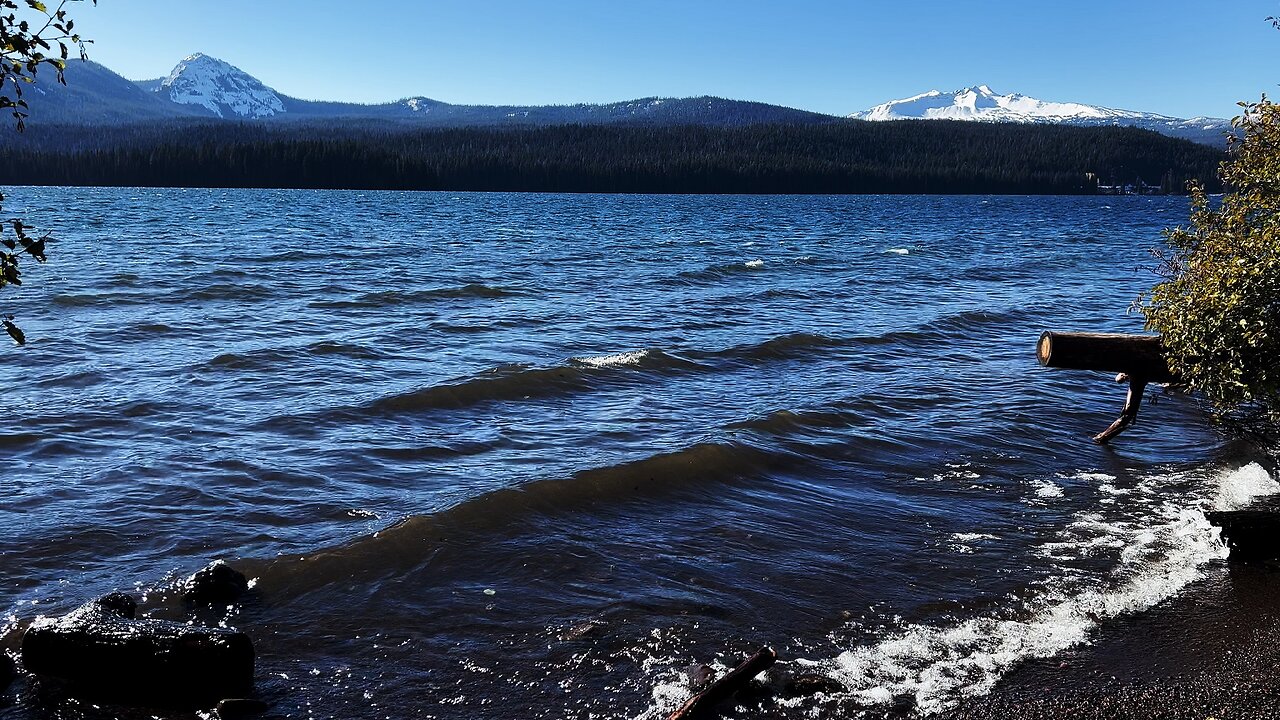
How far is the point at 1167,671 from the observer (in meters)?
6.57

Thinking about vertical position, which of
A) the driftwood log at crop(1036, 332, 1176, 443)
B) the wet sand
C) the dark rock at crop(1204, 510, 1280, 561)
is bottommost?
the wet sand

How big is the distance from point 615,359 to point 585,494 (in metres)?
7.85

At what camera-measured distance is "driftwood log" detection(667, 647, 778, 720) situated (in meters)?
6.01

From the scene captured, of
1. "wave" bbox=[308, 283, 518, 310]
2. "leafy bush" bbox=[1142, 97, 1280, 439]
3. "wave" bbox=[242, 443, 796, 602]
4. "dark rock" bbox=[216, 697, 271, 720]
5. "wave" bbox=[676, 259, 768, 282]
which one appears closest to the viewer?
"dark rock" bbox=[216, 697, 271, 720]

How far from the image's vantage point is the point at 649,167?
181750 millimetres

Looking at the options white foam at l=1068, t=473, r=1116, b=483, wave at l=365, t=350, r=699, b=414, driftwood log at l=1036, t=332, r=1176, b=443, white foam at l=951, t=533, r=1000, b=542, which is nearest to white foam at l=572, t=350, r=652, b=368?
wave at l=365, t=350, r=699, b=414

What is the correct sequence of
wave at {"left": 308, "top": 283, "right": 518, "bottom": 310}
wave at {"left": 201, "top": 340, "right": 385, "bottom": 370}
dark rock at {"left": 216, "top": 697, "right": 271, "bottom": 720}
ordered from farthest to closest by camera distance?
wave at {"left": 308, "top": 283, "right": 518, "bottom": 310} → wave at {"left": 201, "top": 340, "right": 385, "bottom": 370} → dark rock at {"left": 216, "top": 697, "right": 271, "bottom": 720}

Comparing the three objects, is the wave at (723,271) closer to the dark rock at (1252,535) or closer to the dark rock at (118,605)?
the dark rock at (1252,535)

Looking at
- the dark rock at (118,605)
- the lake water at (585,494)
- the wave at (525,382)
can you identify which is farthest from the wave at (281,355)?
the dark rock at (118,605)

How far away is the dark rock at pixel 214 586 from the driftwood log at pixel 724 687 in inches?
152

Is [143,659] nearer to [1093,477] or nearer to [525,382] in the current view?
[1093,477]

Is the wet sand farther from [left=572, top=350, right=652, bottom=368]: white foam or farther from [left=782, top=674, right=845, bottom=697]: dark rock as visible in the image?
[left=572, top=350, right=652, bottom=368]: white foam

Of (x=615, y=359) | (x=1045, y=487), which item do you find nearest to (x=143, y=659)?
(x=1045, y=487)

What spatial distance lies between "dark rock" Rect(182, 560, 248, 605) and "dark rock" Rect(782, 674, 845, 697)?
4.41 metres
